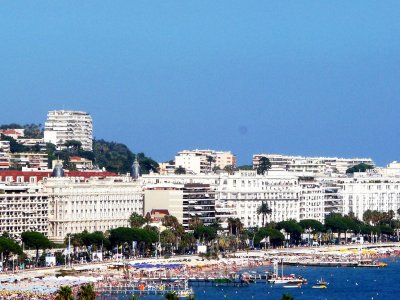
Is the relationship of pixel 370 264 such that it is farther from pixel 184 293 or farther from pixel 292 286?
pixel 184 293

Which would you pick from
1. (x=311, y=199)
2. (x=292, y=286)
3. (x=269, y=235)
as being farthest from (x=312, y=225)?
(x=292, y=286)

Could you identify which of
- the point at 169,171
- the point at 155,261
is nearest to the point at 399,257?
the point at 155,261

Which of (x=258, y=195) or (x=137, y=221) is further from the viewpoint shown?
(x=258, y=195)

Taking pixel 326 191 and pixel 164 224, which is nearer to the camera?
pixel 164 224

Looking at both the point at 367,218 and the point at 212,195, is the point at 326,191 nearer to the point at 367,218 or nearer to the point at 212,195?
the point at 367,218

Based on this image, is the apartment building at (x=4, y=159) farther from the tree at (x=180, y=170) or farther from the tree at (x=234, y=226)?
the tree at (x=234, y=226)

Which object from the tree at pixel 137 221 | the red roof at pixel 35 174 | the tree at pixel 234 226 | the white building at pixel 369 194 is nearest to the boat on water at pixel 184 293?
the tree at pixel 137 221
